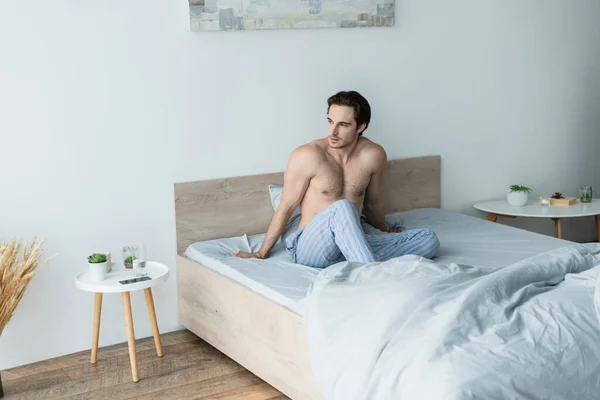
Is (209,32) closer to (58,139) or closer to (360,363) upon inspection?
(58,139)

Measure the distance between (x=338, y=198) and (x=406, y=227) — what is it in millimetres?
549

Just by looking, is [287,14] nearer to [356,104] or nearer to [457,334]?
[356,104]

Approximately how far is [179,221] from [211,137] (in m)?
0.42

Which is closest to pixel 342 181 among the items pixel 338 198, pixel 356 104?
pixel 338 198

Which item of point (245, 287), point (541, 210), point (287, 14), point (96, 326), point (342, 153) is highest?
point (287, 14)

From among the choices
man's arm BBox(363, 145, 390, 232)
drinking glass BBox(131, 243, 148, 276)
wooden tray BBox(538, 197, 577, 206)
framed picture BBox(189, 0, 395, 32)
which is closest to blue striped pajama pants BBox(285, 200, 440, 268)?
man's arm BBox(363, 145, 390, 232)

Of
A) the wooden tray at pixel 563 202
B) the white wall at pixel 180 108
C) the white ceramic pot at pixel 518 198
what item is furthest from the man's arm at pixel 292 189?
the wooden tray at pixel 563 202

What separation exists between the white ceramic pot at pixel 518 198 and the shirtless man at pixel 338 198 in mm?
980

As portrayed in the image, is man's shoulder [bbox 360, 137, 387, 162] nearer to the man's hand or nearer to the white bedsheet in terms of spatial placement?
the white bedsheet

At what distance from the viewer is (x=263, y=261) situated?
3.41 metres

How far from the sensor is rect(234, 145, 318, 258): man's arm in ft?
11.5

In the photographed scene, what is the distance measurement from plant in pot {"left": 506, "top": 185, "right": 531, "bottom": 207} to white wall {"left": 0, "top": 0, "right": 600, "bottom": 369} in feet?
0.68

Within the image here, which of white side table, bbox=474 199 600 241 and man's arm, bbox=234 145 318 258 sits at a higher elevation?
man's arm, bbox=234 145 318 258

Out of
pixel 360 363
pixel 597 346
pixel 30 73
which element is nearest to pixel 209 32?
pixel 30 73
